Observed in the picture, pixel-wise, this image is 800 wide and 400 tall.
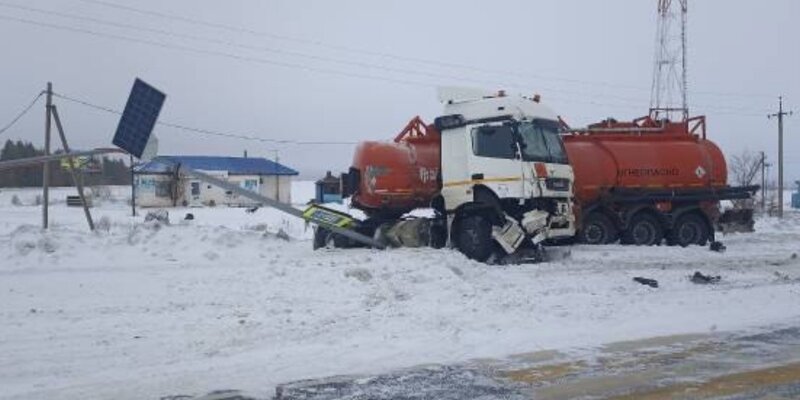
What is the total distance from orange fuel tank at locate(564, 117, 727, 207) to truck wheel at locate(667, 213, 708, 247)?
2.81 ft

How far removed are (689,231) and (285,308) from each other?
1425 centimetres

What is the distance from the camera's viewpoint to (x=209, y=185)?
58.5 m

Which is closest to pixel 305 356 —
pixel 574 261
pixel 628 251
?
pixel 574 261

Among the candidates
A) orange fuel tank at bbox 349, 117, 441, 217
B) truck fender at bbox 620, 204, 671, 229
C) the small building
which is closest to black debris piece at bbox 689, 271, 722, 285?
orange fuel tank at bbox 349, 117, 441, 217

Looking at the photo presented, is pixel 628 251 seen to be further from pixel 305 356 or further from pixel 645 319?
pixel 305 356

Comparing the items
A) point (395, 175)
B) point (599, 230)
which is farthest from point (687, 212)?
point (395, 175)

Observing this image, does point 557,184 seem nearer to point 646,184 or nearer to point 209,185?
point 646,184

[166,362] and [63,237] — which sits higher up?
[63,237]

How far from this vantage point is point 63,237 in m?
14.0

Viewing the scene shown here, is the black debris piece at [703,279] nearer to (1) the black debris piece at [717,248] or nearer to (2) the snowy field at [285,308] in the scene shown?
(2) the snowy field at [285,308]

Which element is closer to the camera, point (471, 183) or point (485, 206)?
point (485, 206)

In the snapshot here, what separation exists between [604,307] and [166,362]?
20.0 feet

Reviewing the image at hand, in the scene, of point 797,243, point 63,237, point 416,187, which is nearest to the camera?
point 63,237

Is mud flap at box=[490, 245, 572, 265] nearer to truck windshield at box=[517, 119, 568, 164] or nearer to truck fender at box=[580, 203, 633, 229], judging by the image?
truck windshield at box=[517, 119, 568, 164]
